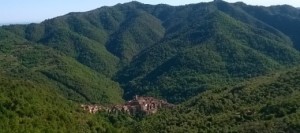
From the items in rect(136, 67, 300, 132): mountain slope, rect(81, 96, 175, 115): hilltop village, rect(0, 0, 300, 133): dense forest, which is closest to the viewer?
rect(0, 0, 300, 133): dense forest

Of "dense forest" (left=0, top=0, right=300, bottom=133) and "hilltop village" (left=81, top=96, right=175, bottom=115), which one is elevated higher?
"dense forest" (left=0, top=0, right=300, bottom=133)

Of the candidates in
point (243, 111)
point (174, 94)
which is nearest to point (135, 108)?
Result: point (243, 111)

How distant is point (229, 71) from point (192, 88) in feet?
72.0

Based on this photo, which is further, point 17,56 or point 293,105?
point 17,56

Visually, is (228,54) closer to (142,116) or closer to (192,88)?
(192,88)

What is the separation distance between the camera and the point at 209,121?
303 feet

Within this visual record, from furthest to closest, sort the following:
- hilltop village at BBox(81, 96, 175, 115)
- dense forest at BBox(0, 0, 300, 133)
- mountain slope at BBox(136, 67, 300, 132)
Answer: hilltop village at BBox(81, 96, 175, 115)
mountain slope at BBox(136, 67, 300, 132)
dense forest at BBox(0, 0, 300, 133)

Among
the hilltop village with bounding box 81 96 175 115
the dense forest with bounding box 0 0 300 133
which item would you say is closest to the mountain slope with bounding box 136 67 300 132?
the dense forest with bounding box 0 0 300 133

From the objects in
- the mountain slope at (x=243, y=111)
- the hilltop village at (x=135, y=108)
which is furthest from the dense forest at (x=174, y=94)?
the hilltop village at (x=135, y=108)

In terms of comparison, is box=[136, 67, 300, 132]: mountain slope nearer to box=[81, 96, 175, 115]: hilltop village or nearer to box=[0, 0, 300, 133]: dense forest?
box=[0, 0, 300, 133]: dense forest

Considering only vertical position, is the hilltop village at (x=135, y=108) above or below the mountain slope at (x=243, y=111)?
below

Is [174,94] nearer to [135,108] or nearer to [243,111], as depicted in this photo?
[135,108]

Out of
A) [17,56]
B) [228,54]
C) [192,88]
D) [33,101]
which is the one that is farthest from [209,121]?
[17,56]

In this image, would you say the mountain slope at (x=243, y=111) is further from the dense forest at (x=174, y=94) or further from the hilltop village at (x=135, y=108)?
the hilltop village at (x=135, y=108)
